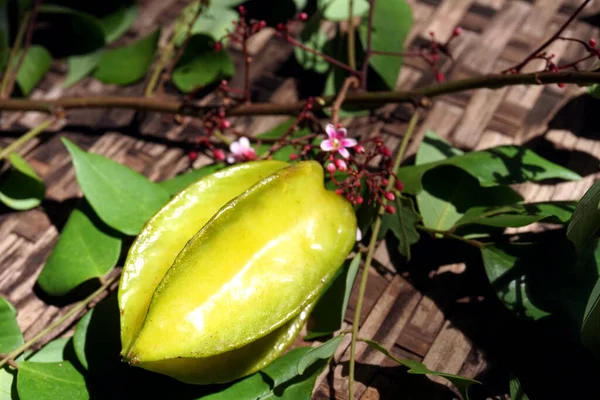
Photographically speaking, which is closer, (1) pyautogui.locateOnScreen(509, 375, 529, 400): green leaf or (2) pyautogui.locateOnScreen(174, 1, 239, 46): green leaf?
(1) pyautogui.locateOnScreen(509, 375, 529, 400): green leaf

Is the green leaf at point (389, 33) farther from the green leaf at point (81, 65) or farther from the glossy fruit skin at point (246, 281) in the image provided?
the green leaf at point (81, 65)

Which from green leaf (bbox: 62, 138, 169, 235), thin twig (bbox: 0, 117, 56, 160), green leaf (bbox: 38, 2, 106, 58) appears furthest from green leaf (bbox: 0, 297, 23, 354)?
green leaf (bbox: 38, 2, 106, 58)

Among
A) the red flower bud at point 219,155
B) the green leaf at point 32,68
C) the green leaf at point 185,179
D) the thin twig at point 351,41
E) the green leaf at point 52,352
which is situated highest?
the thin twig at point 351,41

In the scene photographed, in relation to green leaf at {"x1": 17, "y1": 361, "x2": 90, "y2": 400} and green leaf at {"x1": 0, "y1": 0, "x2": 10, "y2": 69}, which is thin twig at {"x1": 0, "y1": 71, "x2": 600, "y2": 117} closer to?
green leaf at {"x1": 0, "y1": 0, "x2": 10, "y2": 69}

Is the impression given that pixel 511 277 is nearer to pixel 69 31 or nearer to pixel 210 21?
pixel 210 21

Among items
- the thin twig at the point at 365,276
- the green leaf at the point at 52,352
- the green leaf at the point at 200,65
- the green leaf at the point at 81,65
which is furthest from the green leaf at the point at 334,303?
the green leaf at the point at 81,65

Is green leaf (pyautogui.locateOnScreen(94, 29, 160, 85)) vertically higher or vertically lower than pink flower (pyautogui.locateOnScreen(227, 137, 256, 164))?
lower
